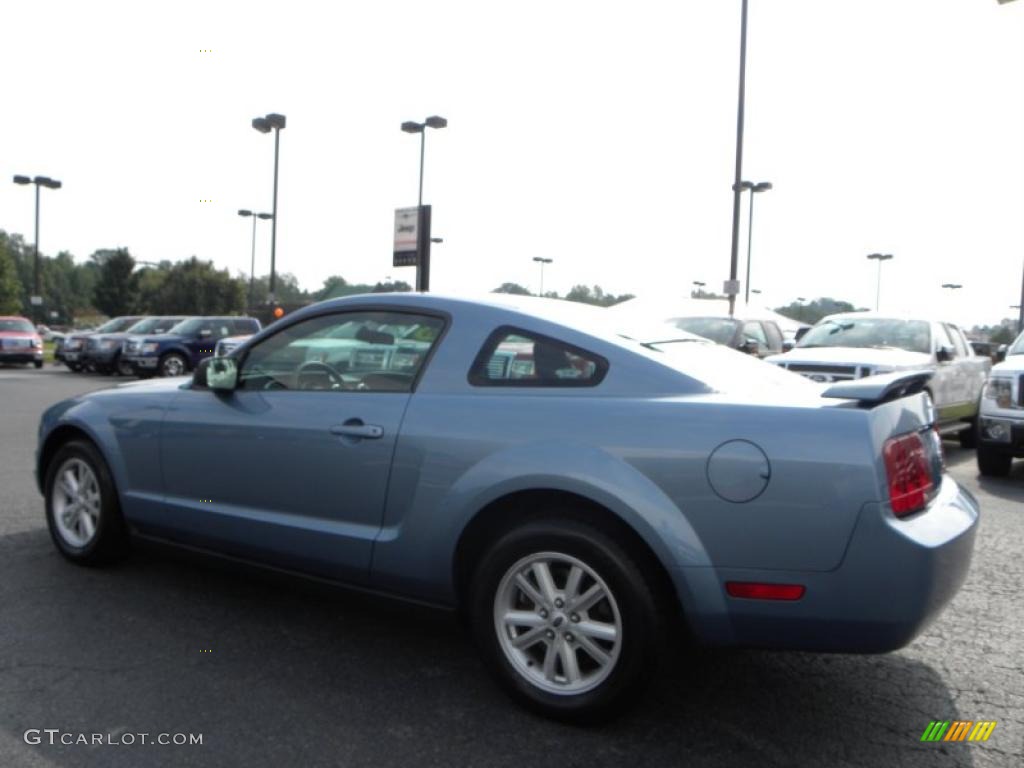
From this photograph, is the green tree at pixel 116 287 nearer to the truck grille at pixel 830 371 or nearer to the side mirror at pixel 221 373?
the truck grille at pixel 830 371

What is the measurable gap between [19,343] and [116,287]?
77.4 metres

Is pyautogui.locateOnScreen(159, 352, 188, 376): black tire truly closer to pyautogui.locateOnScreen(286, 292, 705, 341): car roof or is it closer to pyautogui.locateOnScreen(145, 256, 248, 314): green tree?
pyautogui.locateOnScreen(286, 292, 705, 341): car roof

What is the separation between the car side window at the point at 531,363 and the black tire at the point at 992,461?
7248 mm

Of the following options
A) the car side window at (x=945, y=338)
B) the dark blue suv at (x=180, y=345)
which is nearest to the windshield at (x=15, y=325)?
the dark blue suv at (x=180, y=345)

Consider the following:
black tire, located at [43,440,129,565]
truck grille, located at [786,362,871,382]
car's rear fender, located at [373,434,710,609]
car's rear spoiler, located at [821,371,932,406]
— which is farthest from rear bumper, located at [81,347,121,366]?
car's rear spoiler, located at [821,371,932,406]

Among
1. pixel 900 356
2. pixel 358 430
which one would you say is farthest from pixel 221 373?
pixel 900 356

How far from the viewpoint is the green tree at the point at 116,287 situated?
99812 millimetres

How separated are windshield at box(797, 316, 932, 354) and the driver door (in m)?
8.70

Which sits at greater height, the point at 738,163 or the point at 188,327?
the point at 738,163

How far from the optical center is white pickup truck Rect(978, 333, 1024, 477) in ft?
29.2

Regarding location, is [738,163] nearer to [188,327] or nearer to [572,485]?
[188,327]

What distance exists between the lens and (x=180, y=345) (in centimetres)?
2367

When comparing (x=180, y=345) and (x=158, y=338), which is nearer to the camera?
(x=158, y=338)

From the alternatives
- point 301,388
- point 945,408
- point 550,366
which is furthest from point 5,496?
point 945,408
